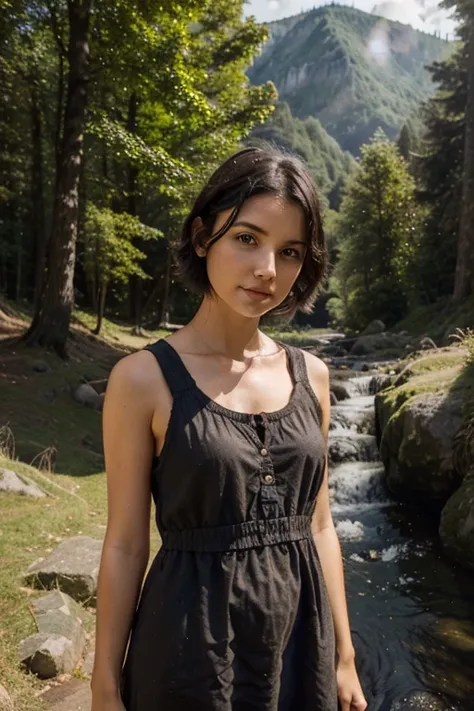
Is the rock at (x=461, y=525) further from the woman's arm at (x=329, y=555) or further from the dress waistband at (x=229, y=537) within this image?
the dress waistband at (x=229, y=537)

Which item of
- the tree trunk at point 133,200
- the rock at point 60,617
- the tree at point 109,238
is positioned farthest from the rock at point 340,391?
the rock at point 60,617

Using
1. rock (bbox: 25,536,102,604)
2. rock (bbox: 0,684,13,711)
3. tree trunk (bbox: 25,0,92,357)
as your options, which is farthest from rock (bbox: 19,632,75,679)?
tree trunk (bbox: 25,0,92,357)

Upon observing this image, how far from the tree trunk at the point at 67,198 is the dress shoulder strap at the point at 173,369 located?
34.7ft

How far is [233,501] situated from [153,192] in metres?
22.3

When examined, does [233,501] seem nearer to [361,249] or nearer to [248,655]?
[248,655]

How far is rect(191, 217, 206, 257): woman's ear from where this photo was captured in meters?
1.69

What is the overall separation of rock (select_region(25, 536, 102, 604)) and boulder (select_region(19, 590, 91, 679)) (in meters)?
0.25

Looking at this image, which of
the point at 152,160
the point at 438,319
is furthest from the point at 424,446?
the point at 438,319

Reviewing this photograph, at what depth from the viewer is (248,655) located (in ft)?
4.74

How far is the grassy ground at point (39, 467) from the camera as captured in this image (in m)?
3.65

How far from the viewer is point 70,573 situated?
438 cm

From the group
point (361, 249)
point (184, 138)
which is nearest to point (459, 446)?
point (184, 138)

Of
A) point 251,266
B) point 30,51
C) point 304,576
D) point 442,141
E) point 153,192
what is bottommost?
point 304,576

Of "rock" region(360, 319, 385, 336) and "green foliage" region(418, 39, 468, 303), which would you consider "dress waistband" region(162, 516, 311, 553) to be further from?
"rock" region(360, 319, 385, 336)
